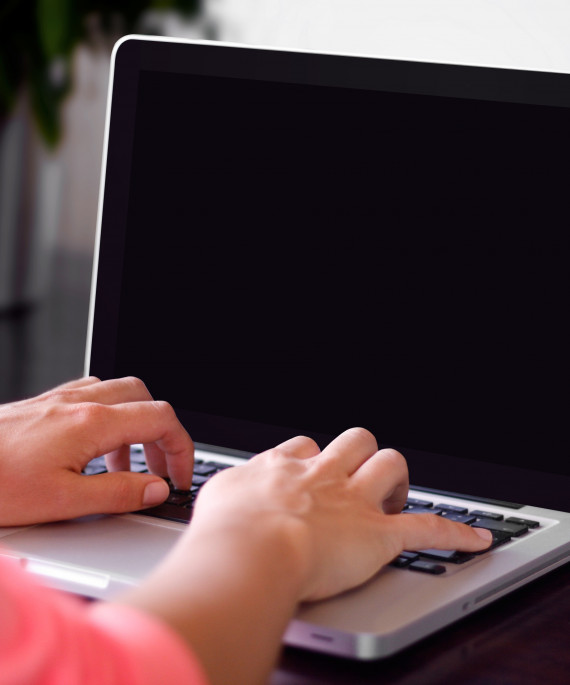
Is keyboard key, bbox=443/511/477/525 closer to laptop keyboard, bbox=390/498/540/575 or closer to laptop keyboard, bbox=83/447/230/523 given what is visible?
laptop keyboard, bbox=390/498/540/575

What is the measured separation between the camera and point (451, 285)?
737 millimetres

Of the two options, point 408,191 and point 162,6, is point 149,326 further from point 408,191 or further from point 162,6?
point 162,6

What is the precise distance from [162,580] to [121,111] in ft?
1.74

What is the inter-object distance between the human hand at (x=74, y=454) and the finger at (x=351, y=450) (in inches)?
5.1

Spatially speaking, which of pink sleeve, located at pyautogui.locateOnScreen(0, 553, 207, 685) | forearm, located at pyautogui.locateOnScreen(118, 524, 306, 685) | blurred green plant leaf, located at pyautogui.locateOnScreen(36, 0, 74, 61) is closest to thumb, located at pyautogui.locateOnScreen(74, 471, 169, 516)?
forearm, located at pyautogui.locateOnScreen(118, 524, 306, 685)

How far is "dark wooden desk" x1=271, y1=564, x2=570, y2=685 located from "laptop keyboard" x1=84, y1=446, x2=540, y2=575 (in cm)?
4

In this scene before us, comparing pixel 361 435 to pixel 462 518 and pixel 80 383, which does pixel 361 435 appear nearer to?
pixel 462 518

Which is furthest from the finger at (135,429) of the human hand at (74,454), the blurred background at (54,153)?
the blurred background at (54,153)

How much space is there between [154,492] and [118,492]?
0.08ft

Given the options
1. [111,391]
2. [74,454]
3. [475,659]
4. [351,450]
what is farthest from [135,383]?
[475,659]

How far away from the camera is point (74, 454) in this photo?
0.67 meters

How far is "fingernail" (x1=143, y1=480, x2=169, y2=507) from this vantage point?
2.21 ft

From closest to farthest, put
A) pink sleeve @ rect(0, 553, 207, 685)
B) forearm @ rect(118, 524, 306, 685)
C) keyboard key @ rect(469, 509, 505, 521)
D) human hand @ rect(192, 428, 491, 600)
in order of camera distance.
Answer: pink sleeve @ rect(0, 553, 207, 685) → forearm @ rect(118, 524, 306, 685) → human hand @ rect(192, 428, 491, 600) → keyboard key @ rect(469, 509, 505, 521)

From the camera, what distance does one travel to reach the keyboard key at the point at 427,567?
58cm
